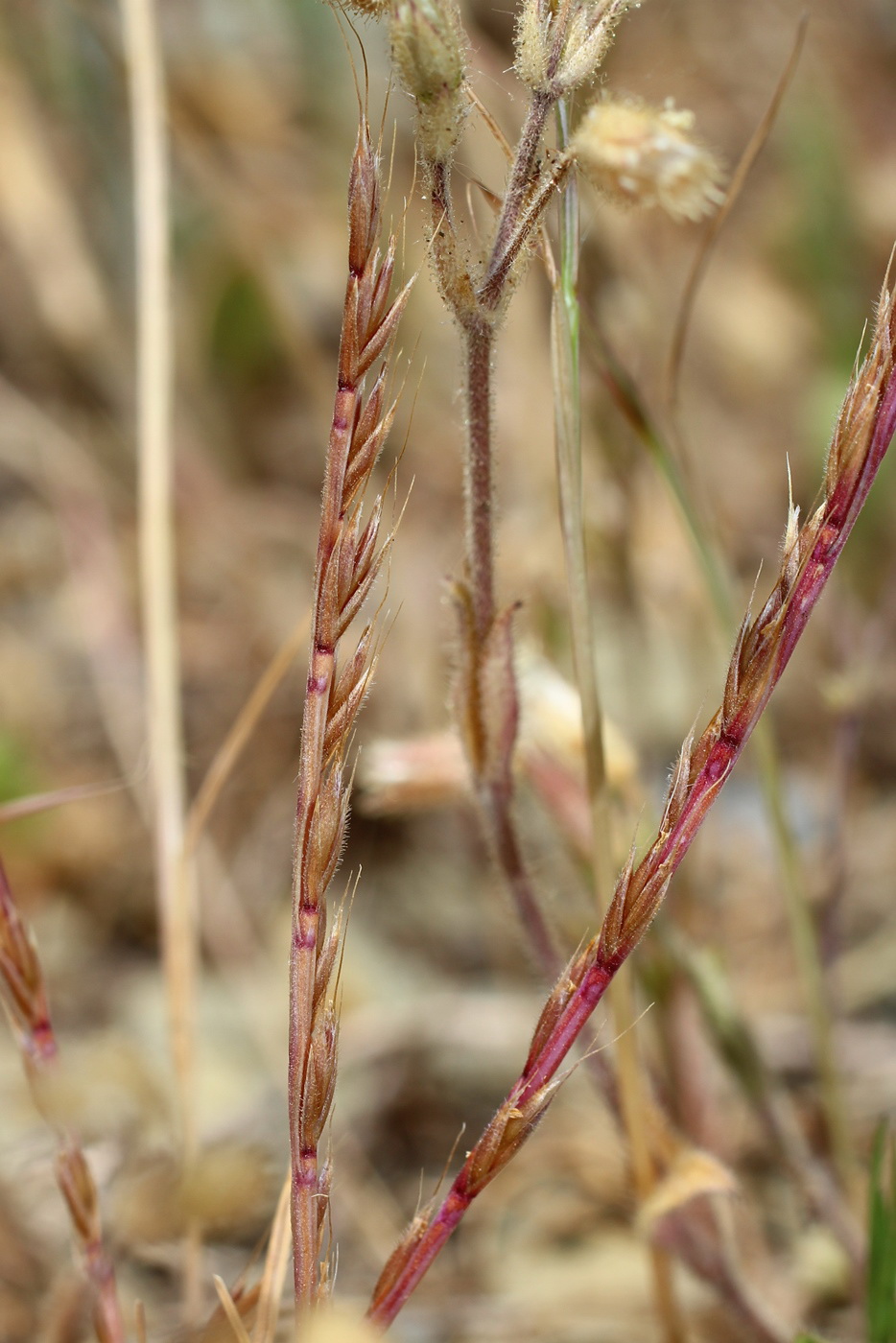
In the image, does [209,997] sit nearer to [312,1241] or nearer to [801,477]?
[312,1241]

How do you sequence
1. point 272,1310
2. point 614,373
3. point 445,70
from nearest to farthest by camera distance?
point 445,70 < point 272,1310 < point 614,373

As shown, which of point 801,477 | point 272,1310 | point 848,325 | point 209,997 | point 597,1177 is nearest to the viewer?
point 272,1310

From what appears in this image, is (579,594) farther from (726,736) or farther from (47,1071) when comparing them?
(47,1071)

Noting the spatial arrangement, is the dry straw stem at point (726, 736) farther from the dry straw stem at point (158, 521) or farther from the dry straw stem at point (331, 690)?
the dry straw stem at point (158, 521)

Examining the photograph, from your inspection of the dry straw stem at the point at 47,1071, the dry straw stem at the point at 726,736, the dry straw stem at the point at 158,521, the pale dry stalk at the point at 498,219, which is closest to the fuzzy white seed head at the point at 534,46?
the pale dry stalk at the point at 498,219

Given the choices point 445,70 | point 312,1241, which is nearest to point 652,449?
point 445,70

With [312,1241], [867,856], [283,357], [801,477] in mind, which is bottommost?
[867,856]

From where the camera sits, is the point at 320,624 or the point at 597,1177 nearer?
the point at 320,624
